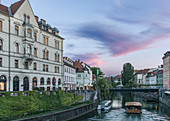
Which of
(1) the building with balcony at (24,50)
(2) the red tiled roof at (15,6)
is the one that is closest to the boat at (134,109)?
(1) the building with balcony at (24,50)

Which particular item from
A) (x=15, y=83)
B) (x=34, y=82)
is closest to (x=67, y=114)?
(x=15, y=83)

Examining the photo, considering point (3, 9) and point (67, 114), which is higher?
point (3, 9)

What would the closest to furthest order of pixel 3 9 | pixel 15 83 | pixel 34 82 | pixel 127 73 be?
pixel 3 9 < pixel 15 83 < pixel 34 82 < pixel 127 73

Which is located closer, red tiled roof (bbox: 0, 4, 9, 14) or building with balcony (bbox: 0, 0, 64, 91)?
building with balcony (bbox: 0, 0, 64, 91)

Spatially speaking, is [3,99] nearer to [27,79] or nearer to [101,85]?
[27,79]

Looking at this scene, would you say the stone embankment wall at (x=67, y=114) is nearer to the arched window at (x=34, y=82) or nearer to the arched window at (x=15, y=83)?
the arched window at (x=34, y=82)

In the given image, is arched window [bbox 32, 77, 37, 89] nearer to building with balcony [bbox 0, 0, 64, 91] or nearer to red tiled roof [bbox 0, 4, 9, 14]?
building with balcony [bbox 0, 0, 64, 91]

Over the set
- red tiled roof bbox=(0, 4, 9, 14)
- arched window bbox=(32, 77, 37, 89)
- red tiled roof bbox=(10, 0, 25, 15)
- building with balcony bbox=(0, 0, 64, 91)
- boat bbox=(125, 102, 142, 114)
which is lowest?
boat bbox=(125, 102, 142, 114)

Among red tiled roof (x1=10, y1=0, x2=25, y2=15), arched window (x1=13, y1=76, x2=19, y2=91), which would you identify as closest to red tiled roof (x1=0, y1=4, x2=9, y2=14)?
red tiled roof (x1=10, y1=0, x2=25, y2=15)

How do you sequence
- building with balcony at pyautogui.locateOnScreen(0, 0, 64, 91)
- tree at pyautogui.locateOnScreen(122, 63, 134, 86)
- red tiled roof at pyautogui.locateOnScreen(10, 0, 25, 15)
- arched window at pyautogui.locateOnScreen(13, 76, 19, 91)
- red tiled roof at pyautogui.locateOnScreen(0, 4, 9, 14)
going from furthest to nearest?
tree at pyautogui.locateOnScreen(122, 63, 134, 86)
red tiled roof at pyautogui.locateOnScreen(10, 0, 25, 15)
arched window at pyautogui.locateOnScreen(13, 76, 19, 91)
red tiled roof at pyautogui.locateOnScreen(0, 4, 9, 14)
building with balcony at pyautogui.locateOnScreen(0, 0, 64, 91)

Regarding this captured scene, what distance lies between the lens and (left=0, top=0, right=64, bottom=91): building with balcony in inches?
1770

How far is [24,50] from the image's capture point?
49656mm

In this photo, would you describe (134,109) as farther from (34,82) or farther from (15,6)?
(15,6)

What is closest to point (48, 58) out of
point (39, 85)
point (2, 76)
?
point (39, 85)
